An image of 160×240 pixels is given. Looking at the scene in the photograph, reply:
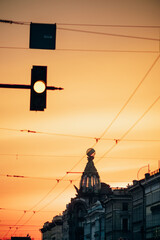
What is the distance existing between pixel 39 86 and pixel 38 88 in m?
0.06

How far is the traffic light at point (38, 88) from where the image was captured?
13.7 m

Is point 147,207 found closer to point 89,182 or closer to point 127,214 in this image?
point 127,214

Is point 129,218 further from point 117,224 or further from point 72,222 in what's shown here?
point 72,222

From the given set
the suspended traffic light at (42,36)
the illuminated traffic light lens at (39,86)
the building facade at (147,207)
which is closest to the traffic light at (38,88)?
the illuminated traffic light lens at (39,86)

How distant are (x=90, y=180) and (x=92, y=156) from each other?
29.3 feet

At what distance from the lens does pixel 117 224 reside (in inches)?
4257

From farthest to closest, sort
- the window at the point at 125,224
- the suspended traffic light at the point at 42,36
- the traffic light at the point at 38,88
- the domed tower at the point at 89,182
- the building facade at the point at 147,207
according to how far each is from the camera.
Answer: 1. the domed tower at the point at 89,182
2. the window at the point at 125,224
3. the building facade at the point at 147,207
4. the suspended traffic light at the point at 42,36
5. the traffic light at the point at 38,88

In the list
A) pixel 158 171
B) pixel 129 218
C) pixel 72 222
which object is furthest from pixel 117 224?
pixel 72 222

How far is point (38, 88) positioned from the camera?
1377cm

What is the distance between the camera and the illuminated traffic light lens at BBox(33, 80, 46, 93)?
13.8 meters

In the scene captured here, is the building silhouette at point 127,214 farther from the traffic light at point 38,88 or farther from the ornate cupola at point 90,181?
the traffic light at point 38,88

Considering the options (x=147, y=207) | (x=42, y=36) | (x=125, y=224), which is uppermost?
(x=125, y=224)

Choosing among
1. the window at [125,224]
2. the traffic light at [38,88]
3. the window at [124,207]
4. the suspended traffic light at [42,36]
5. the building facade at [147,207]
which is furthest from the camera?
the window at [124,207]

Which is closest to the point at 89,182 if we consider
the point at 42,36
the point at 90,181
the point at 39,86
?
the point at 90,181
